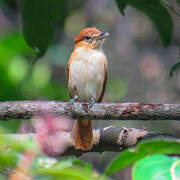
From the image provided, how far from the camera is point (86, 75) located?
451 centimetres

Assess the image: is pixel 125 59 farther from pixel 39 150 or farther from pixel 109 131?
pixel 39 150

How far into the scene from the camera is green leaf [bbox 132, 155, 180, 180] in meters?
0.88

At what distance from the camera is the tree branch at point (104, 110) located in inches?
103

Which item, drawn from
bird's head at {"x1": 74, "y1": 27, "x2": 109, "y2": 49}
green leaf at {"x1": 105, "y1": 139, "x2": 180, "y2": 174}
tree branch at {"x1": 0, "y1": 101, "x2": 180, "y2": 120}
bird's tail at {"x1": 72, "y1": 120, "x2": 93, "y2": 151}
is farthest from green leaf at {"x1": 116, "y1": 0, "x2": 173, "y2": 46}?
bird's head at {"x1": 74, "y1": 27, "x2": 109, "y2": 49}

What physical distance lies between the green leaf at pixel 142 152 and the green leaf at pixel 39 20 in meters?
1.81

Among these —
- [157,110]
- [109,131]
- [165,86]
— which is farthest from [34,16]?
[165,86]

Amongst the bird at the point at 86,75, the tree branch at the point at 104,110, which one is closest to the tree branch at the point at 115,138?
the tree branch at the point at 104,110

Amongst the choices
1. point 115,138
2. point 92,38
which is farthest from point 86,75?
point 115,138

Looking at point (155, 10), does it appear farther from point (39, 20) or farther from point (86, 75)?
point (86, 75)

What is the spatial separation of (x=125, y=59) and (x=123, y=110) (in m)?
6.16

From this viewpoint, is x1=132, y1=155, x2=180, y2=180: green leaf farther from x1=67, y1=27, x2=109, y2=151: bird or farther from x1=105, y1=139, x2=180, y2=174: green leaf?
x1=67, y1=27, x2=109, y2=151: bird

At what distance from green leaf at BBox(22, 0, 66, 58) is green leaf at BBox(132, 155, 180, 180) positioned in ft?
6.04

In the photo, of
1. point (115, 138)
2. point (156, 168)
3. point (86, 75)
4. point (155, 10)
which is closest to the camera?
point (156, 168)

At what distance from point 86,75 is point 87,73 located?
2 cm
